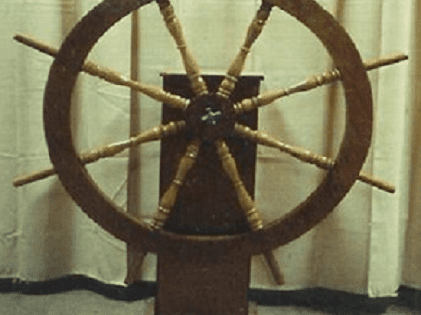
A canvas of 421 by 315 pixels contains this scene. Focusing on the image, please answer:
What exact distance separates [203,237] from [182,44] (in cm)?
40

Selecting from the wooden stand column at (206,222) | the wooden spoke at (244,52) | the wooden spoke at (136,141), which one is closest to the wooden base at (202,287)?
the wooden stand column at (206,222)

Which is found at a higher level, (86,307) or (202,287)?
(202,287)

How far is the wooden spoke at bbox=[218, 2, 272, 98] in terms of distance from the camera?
117 centimetres

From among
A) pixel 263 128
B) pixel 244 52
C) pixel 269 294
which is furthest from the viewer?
pixel 269 294

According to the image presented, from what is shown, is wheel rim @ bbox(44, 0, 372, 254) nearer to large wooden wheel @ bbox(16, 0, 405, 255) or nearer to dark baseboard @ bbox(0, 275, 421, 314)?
large wooden wheel @ bbox(16, 0, 405, 255)

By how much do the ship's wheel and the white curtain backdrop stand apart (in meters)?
0.40

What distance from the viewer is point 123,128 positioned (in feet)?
5.36

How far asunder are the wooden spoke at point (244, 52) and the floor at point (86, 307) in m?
0.79

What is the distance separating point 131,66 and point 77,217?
18.4 inches

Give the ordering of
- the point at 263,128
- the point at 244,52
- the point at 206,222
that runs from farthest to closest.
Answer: the point at 263,128 < the point at 206,222 < the point at 244,52

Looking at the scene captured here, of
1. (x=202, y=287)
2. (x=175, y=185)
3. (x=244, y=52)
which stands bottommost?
(x=202, y=287)

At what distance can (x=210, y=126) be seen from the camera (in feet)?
3.90

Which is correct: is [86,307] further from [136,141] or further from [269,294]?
[136,141]

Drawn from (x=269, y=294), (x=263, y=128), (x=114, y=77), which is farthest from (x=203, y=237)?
(x=269, y=294)
